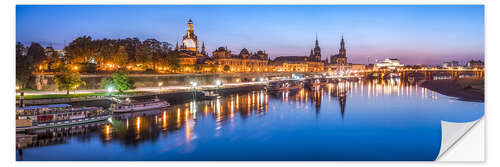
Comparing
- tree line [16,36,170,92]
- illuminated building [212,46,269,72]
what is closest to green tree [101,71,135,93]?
tree line [16,36,170,92]

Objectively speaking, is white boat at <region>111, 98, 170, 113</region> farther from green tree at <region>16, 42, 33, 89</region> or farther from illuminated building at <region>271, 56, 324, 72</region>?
illuminated building at <region>271, 56, 324, 72</region>

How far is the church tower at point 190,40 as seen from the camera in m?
61.9

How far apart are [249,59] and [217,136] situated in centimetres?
5321

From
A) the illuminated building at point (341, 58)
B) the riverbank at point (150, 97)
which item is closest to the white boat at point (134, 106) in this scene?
the riverbank at point (150, 97)

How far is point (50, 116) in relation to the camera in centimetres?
1333

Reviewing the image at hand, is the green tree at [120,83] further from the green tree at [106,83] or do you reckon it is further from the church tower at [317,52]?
the church tower at [317,52]

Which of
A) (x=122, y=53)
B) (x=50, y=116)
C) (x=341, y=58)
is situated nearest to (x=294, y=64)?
(x=341, y=58)

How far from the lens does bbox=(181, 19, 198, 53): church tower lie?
6191 cm

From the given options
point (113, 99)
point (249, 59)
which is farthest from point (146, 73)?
point (249, 59)

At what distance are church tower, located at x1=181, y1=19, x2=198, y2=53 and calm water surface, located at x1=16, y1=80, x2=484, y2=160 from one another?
44.0 meters

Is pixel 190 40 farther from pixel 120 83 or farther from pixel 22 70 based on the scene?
pixel 22 70

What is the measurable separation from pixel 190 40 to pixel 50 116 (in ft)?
165
